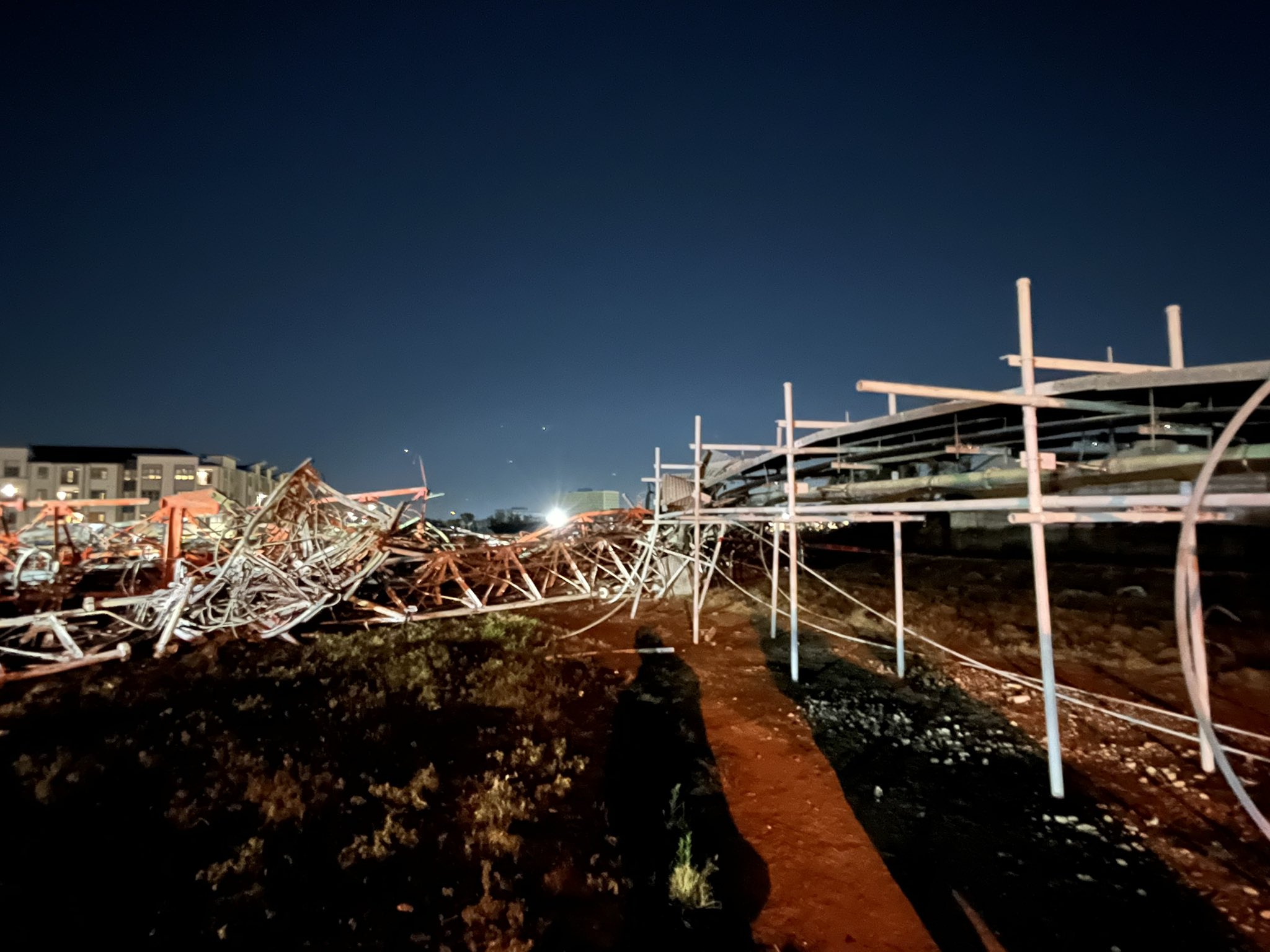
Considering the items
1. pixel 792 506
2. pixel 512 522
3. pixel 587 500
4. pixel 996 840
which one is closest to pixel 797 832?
pixel 996 840

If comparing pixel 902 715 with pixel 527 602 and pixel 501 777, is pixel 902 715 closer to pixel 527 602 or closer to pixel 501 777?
pixel 501 777

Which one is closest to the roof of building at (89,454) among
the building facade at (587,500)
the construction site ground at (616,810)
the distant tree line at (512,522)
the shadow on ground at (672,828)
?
the distant tree line at (512,522)

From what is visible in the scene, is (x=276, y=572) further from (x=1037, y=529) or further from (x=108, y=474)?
(x=108, y=474)

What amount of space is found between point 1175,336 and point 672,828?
22.7ft

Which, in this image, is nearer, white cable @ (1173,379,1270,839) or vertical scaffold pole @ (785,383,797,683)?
white cable @ (1173,379,1270,839)

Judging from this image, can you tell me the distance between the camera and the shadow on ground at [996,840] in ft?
12.1

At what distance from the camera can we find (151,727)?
681cm

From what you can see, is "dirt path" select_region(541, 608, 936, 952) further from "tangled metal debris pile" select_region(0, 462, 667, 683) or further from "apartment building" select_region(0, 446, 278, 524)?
"apartment building" select_region(0, 446, 278, 524)

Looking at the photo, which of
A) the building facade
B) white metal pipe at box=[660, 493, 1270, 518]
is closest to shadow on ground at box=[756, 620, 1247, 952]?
white metal pipe at box=[660, 493, 1270, 518]

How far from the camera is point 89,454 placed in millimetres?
52531

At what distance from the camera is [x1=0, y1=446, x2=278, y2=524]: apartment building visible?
49.3m

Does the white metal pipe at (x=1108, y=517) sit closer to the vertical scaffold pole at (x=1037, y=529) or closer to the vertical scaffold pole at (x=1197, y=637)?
the vertical scaffold pole at (x=1037, y=529)

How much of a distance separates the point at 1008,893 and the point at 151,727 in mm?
9156

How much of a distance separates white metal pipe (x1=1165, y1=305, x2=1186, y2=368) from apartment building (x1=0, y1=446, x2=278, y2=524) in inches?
2394
